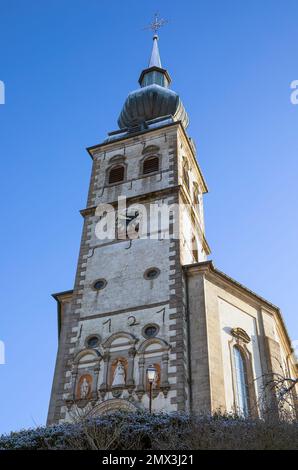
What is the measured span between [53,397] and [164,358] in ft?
16.7

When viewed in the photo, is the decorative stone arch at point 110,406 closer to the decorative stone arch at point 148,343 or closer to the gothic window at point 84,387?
the gothic window at point 84,387

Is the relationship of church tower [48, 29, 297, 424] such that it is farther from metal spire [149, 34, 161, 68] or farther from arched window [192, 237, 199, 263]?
metal spire [149, 34, 161, 68]

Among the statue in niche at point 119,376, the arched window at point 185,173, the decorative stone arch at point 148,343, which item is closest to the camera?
the statue in niche at point 119,376

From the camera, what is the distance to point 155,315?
23.3 m

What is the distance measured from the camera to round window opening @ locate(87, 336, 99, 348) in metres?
23.5

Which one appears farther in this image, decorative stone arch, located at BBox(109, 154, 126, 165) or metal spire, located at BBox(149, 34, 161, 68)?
metal spire, located at BBox(149, 34, 161, 68)

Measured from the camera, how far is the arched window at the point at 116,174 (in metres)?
31.7

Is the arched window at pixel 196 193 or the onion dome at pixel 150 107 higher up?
the onion dome at pixel 150 107

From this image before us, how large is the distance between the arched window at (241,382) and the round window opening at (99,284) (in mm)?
6662

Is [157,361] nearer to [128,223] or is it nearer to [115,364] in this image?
[115,364]

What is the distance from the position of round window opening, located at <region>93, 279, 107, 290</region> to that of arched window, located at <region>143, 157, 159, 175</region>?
777 centimetres

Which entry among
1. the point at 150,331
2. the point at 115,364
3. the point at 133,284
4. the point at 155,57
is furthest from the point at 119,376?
the point at 155,57

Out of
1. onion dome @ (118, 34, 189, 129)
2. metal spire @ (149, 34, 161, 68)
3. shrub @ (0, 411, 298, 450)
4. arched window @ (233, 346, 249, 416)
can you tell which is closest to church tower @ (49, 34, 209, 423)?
onion dome @ (118, 34, 189, 129)

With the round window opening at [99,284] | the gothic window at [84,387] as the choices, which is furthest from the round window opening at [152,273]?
the gothic window at [84,387]
